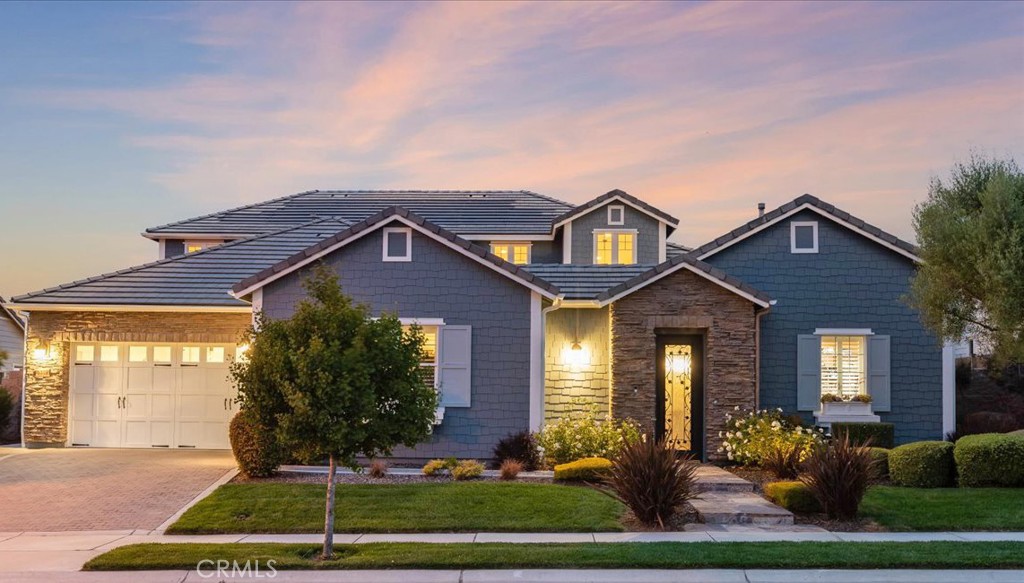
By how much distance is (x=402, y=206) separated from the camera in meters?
29.2

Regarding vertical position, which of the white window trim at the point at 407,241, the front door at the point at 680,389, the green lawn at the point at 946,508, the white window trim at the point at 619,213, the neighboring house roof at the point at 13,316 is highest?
the white window trim at the point at 619,213

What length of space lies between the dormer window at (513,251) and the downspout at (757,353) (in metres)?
Answer: 10.5

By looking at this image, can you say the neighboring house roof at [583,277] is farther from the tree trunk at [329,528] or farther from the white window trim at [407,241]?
the tree trunk at [329,528]

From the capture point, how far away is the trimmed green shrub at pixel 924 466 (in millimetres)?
13344

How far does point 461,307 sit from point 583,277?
3.48 m

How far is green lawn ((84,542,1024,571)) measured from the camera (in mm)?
9047

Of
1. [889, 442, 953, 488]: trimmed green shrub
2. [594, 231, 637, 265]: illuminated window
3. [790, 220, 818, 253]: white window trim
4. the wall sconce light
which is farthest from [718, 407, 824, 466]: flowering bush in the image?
the wall sconce light

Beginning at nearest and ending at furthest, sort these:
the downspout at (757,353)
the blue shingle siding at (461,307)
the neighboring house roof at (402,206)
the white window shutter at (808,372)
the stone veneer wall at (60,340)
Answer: the blue shingle siding at (461,307)
the downspout at (757,353)
the white window shutter at (808,372)
the stone veneer wall at (60,340)
the neighboring house roof at (402,206)

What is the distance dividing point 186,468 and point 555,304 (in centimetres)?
721

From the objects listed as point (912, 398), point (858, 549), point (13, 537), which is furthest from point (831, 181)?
point (13, 537)

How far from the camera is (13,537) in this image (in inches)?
428

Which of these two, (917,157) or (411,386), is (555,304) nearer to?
(411,386)

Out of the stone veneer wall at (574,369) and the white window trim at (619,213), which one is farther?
the white window trim at (619,213)

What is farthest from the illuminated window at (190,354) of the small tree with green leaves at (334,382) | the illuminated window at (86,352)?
the small tree with green leaves at (334,382)
